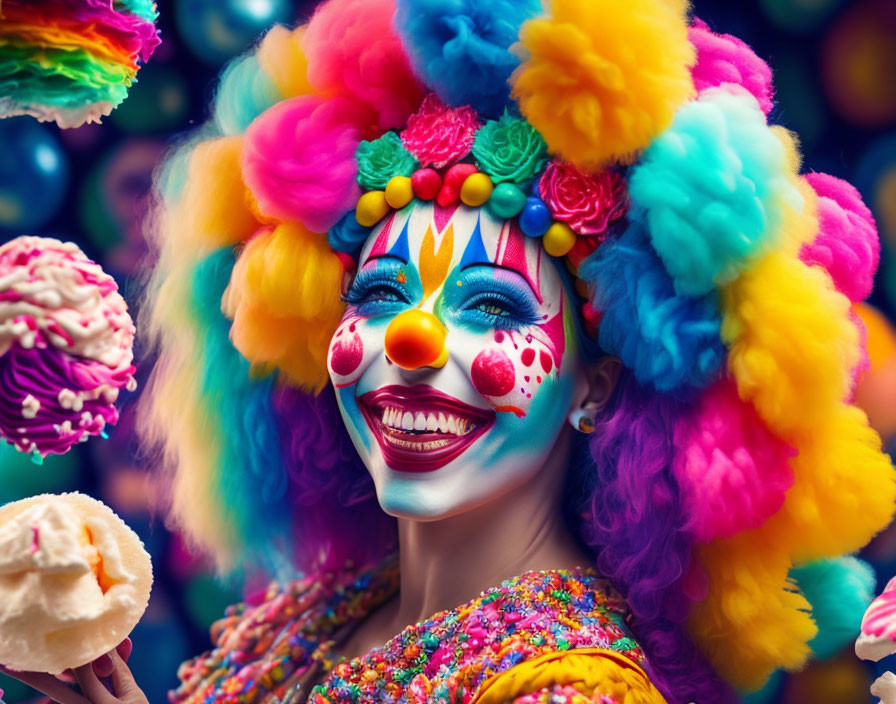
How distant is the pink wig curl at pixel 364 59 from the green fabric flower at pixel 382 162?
2.2 inches

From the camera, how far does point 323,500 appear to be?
2223 mm

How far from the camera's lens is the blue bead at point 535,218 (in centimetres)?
177

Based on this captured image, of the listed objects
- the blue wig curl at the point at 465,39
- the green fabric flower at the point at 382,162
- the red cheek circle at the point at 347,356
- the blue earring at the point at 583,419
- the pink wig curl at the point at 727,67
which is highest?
the pink wig curl at the point at 727,67

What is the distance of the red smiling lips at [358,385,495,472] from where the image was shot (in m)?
1.75

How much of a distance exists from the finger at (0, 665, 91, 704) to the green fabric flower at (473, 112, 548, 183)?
0.95 metres

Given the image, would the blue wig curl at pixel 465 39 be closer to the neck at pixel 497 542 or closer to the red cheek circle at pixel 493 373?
the red cheek circle at pixel 493 373

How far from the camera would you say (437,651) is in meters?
1.73

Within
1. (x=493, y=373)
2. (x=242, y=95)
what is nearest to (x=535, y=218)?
(x=493, y=373)

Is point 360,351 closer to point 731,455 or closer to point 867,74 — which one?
point 731,455

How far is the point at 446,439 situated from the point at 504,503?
181 mm

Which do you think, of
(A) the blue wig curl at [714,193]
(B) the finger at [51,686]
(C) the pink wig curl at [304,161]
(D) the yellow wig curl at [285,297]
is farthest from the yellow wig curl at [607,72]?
(B) the finger at [51,686]

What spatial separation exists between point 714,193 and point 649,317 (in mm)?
202

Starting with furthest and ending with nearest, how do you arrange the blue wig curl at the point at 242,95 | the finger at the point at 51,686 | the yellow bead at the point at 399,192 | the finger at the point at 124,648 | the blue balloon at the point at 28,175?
the blue balloon at the point at 28,175 < the blue wig curl at the point at 242,95 < the yellow bead at the point at 399,192 < the finger at the point at 124,648 < the finger at the point at 51,686

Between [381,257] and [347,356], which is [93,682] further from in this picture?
[381,257]
